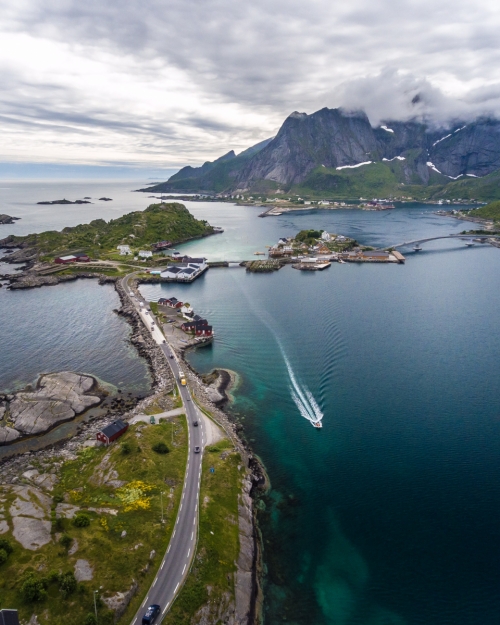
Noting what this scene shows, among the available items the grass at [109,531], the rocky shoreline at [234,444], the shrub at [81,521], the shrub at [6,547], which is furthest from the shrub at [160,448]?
the shrub at [6,547]

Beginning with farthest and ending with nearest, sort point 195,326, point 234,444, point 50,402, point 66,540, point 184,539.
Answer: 1. point 195,326
2. point 50,402
3. point 234,444
4. point 184,539
5. point 66,540

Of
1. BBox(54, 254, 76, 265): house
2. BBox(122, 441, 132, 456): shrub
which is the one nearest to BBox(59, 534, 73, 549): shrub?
BBox(122, 441, 132, 456): shrub

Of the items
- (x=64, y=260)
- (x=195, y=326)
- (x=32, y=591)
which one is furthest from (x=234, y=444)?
(x=64, y=260)

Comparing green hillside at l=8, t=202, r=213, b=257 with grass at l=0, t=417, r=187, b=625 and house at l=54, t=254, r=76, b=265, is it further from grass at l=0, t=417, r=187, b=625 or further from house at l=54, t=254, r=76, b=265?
grass at l=0, t=417, r=187, b=625

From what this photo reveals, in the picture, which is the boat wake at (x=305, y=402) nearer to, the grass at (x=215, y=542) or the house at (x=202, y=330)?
the grass at (x=215, y=542)

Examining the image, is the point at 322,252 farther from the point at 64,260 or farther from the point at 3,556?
the point at 3,556

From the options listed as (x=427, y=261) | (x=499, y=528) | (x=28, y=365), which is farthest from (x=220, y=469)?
(x=427, y=261)
